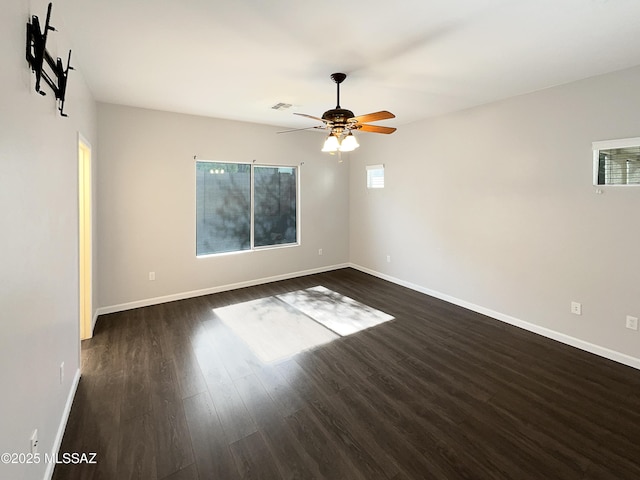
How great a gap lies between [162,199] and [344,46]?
3.26m

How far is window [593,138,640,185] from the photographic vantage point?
2701 mm

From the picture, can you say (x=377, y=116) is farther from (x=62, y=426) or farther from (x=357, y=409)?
(x=62, y=426)

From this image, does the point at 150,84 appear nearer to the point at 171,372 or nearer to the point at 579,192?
the point at 171,372

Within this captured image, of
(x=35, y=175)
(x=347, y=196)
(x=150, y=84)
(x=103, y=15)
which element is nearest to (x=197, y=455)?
(x=35, y=175)

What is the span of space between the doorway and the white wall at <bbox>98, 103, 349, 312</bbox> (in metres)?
0.73

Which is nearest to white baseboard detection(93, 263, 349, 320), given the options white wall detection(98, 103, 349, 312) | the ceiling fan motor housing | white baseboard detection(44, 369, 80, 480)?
white wall detection(98, 103, 349, 312)

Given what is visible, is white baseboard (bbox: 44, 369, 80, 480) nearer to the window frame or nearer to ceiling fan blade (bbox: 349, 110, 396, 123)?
the window frame

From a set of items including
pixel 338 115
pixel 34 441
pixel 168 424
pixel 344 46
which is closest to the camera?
pixel 34 441

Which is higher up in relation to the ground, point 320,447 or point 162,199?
point 162,199

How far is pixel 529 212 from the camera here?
346cm

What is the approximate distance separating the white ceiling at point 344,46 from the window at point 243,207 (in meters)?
1.41

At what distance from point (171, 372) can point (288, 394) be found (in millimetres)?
1129

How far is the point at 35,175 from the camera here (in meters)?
1.50

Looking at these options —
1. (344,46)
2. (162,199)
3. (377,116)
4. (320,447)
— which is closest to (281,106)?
(344,46)
